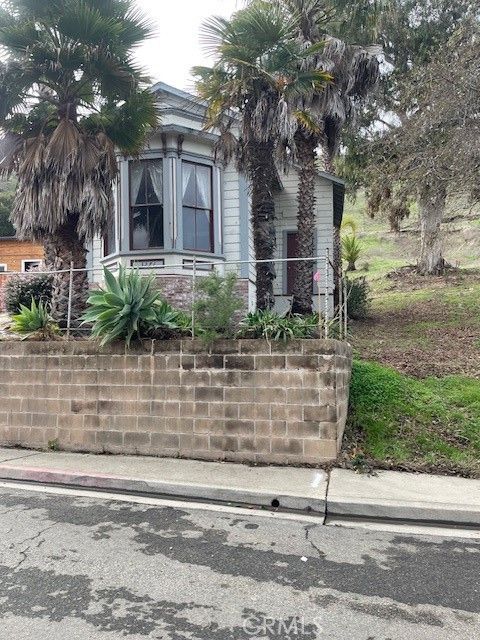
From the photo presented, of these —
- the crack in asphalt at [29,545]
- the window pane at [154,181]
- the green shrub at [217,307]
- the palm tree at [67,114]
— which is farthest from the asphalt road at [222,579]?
the window pane at [154,181]

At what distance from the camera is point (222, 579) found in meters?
3.65

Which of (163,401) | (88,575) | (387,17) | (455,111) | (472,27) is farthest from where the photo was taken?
(387,17)

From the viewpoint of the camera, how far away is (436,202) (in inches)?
546

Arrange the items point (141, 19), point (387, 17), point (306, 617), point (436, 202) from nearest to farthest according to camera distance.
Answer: point (306, 617), point (141, 19), point (436, 202), point (387, 17)

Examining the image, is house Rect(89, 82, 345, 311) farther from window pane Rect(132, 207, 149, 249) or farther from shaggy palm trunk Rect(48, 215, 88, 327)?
shaggy palm trunk Rect(48, 215, 88, 327)

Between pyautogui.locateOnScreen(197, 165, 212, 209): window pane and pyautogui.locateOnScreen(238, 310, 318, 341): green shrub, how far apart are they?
218 inches

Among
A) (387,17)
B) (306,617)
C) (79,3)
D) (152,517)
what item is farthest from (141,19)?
(387,17)

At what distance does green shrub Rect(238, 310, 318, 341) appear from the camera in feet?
22.4

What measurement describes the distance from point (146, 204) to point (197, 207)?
1173 millimetres

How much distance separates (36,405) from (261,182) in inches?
235

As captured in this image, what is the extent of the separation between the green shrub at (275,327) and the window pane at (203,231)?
5.07 metres

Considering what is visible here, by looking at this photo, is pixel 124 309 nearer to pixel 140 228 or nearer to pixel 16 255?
pixel 140 228

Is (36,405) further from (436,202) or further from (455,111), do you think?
(436,202)

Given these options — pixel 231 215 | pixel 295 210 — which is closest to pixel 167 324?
pixel 231 215
